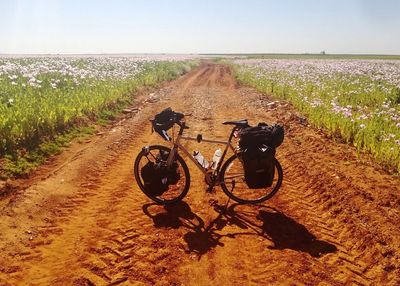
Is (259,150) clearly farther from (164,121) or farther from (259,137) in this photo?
(164,121)

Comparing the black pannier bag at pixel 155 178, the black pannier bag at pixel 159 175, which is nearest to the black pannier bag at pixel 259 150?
the black pannier bag at pixel 159 175

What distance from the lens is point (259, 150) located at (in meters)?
5.89

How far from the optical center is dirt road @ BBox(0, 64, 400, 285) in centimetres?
443

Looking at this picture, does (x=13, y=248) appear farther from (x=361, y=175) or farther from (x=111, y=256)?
(x=361, y=175)

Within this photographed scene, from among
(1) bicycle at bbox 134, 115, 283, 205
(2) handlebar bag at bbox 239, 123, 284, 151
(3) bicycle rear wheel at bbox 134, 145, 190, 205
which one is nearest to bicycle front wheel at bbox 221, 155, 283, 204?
(1) bicycle at bbox 134, 115, 283, 205

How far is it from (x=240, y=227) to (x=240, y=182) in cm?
120

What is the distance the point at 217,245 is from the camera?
514 centimetres

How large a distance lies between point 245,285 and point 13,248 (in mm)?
3349

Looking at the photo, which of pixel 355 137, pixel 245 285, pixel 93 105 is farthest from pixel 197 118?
pixel 245 285

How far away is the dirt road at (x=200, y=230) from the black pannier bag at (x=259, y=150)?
712 millimetres

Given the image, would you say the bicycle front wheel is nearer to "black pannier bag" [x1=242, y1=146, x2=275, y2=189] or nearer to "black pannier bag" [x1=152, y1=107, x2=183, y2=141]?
"black pannier bag" [x1=242, y1=146, x2=275, y2=189]

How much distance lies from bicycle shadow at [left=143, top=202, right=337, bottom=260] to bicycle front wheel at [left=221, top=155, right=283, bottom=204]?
0.20 meters

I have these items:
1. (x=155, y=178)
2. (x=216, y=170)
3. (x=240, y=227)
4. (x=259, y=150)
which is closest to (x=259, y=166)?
(x=259, y=150)

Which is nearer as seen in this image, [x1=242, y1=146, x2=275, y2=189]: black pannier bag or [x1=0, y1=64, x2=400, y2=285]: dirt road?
[x1=0, y1=64, x2=400, y2=285]: dirt road
